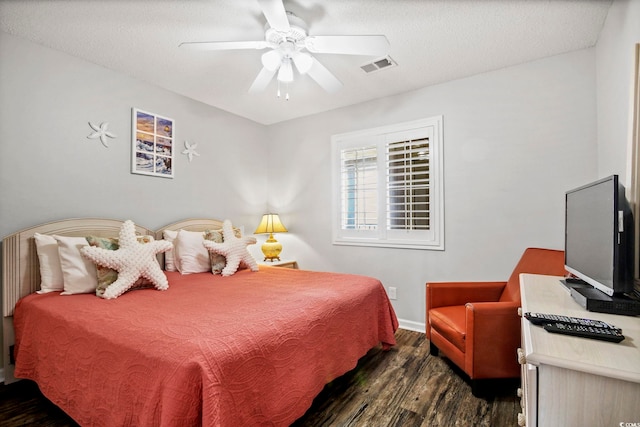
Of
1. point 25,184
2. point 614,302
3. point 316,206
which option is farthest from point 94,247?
point 614,302

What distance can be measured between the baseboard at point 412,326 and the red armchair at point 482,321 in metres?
0.58

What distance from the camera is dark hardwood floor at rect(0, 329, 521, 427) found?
176 cm

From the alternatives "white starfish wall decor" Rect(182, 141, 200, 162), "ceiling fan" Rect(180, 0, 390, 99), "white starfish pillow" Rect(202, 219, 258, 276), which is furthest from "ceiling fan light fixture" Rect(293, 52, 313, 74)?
"white starfish wall decor" Rect(182, 141, 200, 162)

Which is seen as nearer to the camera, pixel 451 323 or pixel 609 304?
pixel 609 304

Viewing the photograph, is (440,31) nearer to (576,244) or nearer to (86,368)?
(576,244)

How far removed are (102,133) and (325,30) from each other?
2.11m

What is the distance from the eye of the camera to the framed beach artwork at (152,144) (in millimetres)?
2912

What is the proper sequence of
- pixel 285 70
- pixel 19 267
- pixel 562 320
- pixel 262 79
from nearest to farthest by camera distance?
pixel 562 320, pixel 19 267, pixel 285 70, pixel 262 79

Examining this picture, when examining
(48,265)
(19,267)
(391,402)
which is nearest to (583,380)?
(391,402)

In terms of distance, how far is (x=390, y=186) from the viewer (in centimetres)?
339

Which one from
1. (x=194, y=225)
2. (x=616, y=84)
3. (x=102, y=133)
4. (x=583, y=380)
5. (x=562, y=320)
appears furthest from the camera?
(x=194, y=225)

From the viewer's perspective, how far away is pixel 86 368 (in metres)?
1.44

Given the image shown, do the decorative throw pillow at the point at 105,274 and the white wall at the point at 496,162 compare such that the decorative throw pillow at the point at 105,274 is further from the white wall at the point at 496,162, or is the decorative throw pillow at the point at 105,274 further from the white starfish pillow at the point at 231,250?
the white wall at the point at 496,162

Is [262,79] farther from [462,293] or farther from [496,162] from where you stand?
[462,293]
